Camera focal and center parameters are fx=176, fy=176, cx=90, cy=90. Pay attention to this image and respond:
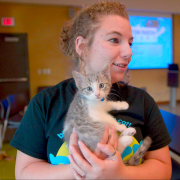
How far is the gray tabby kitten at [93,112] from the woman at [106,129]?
50 mm

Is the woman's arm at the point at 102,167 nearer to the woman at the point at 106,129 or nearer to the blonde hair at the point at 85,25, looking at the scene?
the woman at the point at 106,129

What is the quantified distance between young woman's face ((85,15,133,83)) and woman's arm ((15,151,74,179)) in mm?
569

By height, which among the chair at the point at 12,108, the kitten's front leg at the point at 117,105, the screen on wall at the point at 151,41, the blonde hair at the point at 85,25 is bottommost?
the chair at the point at 12,108

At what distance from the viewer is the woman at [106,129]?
2.77 feet

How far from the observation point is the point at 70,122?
914 millimetres

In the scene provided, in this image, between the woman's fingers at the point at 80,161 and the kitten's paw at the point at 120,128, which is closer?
the woman's fingers at the point at 80,161

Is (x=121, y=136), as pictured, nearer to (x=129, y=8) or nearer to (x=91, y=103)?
(x=91, y=103)

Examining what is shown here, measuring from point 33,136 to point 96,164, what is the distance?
38cm

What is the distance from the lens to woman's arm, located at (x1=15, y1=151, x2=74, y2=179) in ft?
2.72

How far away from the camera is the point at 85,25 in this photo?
1089mm

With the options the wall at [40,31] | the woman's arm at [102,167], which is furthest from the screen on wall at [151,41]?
the woman's arm at [102,167]

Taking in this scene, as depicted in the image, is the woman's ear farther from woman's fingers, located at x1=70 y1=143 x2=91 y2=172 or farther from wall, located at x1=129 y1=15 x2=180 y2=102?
wall, located at x1=129 y1=15 x2=180 y2=102

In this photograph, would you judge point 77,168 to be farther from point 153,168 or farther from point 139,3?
point 139,3

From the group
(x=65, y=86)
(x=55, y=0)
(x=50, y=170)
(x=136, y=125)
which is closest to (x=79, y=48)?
(x=65, y=86)
